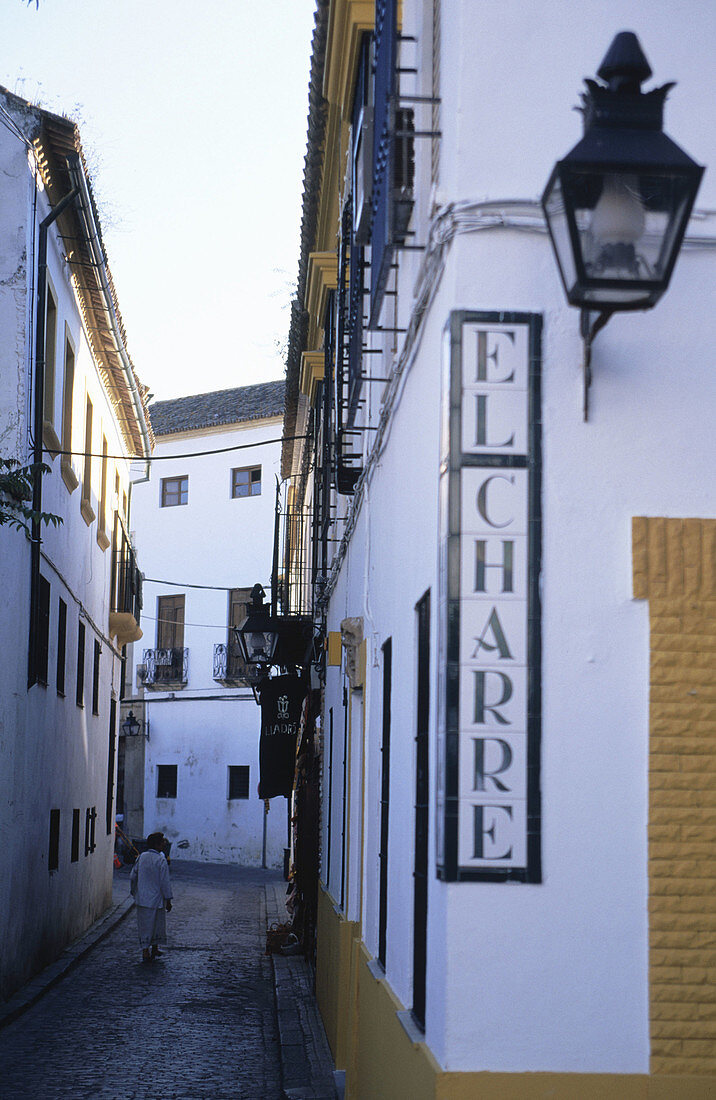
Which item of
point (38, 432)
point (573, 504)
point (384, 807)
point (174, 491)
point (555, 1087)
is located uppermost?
point (174, 491)

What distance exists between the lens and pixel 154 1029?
11.3 m

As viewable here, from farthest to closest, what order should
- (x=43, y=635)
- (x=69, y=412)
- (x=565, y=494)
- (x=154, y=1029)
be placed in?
(x=69, y=412) < (x=43, y=635) < (x=154, y=1029) < (x=565, y=494)

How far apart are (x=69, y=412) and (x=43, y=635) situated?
326 centimetres

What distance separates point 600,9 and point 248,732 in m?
32.9

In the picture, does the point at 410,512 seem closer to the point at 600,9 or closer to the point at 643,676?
the point at 643,676

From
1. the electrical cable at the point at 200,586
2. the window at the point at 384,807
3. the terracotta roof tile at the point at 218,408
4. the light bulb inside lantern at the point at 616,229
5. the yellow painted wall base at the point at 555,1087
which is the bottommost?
the yellow painted wall base at the point at 555,1087

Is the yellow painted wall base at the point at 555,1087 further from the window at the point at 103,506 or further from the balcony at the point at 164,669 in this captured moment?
the balcony at the point at 164,669

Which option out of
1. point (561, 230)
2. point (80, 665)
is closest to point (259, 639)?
point (80, 665)

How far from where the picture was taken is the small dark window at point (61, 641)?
15633 mm

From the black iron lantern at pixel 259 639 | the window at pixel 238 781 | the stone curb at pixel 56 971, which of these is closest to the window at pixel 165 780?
the window at pixel 238 781

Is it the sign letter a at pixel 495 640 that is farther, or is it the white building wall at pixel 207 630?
the white building wall at pixel 207 630

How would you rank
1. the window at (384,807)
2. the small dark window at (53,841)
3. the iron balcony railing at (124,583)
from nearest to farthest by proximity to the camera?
the window at (384,807), the small dark window at (53,841), the iron balcony railing at (124,583)

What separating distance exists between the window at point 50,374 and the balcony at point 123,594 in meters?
7.47

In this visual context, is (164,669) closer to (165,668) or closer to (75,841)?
(165,668)
